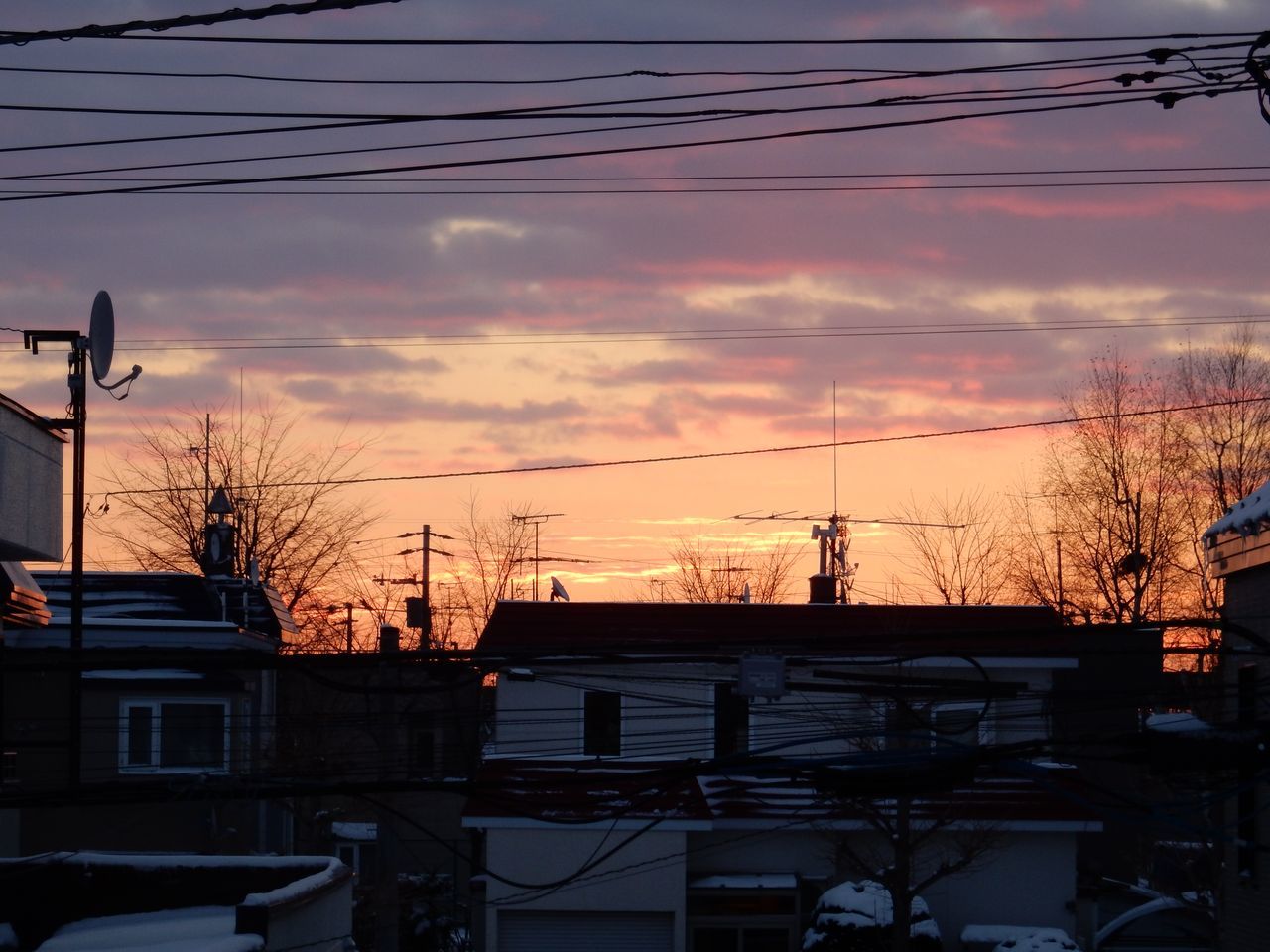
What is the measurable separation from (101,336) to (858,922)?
50.7 ft

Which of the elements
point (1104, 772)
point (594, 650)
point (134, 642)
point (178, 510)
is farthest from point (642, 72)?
point (178, 510)

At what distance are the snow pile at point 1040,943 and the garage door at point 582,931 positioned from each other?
→ 5.86 m

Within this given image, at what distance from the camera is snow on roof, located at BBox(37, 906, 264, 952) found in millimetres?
15766

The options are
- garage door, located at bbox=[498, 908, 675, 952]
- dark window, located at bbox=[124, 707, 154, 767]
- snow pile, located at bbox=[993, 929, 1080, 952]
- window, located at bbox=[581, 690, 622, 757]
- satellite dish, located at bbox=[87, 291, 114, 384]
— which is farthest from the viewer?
dark window, located at bbox=[124, 707, 154, 767]

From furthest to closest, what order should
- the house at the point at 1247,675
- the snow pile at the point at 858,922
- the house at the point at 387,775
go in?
the snow pile at the point at 858,922 < the house at the point at 387,775 < the house at the point at 1247,675

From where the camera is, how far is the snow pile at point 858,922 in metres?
25.6

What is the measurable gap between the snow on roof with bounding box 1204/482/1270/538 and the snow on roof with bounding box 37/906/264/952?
33.1 feet

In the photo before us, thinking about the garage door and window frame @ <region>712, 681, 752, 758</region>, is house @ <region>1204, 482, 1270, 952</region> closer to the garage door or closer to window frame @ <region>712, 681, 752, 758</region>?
window frame @ <region>712, 681, 752, 758</region>

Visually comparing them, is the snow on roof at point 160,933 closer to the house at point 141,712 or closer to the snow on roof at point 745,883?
the house at point 141,712

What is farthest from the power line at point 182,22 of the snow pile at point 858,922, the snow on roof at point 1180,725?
the snow pile at point 858,922

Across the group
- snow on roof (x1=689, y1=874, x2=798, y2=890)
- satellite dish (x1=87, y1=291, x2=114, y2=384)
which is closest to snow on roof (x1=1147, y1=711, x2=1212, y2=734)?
satellite dish (x1=87, y1=291, x2=114, y2=384)

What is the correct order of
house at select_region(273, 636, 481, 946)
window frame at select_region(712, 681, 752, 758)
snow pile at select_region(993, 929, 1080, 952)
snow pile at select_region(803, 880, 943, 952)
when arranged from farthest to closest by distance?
1. window frame at select_region(712, 681, 752, 758)
2. snow pile at select_region(803, 880, 943, 952)
3. snow pile at select_region(993, 929, 1080, 952)
4. house at select_region(273, 636, 481, 946)

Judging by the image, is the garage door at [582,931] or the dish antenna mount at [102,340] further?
the garage door at [582,931]

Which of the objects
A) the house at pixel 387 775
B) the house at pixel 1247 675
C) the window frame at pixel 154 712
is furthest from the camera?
the window frame at pixel 154 712
